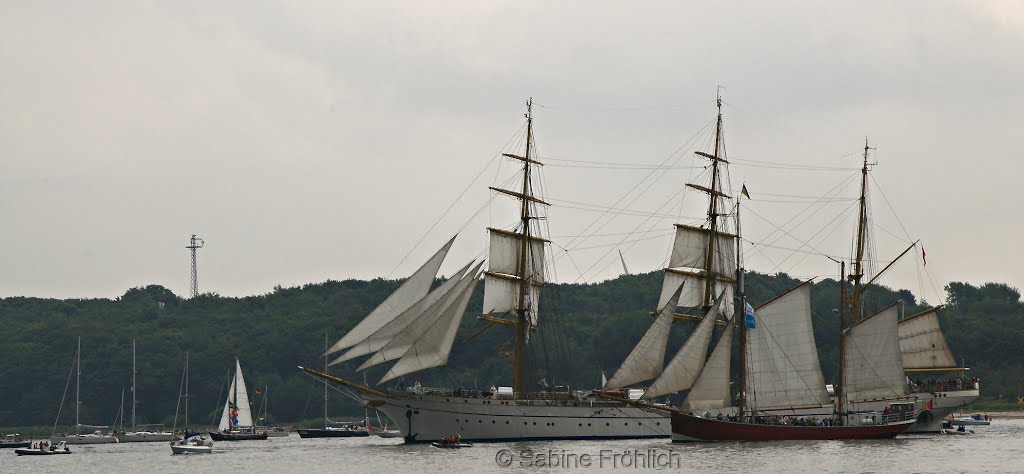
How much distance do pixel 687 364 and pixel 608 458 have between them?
14.3 meters

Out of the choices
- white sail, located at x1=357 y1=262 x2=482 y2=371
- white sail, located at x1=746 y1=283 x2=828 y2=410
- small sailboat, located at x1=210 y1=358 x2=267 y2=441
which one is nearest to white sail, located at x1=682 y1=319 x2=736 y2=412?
white sail, located at x1=746 y1=283 x2=828 y2=410

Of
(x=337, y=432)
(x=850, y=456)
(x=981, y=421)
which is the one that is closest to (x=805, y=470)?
(x=850, y=456)

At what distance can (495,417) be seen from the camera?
10800 cm

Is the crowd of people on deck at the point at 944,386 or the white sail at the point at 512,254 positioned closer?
the white sail at the point at 512,254

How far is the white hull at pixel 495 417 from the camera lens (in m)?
108

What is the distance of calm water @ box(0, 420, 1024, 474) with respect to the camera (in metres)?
81.3

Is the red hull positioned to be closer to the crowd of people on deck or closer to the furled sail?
the crowd of people on deck

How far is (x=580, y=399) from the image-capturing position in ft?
367

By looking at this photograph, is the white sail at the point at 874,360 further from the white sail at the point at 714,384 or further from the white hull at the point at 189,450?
the white hull at the point at 189,450

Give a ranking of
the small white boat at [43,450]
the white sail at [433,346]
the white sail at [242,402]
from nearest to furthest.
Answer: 1. the white sail at [433,346]
2. the small white boat at [43,450]
3. the white sail at [242,402]

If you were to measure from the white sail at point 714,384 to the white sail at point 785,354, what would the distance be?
7.31 ft

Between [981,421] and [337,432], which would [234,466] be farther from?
[981,421]

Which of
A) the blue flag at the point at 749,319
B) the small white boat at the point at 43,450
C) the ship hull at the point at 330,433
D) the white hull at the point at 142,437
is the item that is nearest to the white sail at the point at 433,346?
the blue flag at the point at 749,319

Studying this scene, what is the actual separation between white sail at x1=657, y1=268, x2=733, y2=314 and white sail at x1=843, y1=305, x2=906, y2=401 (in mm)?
13251
